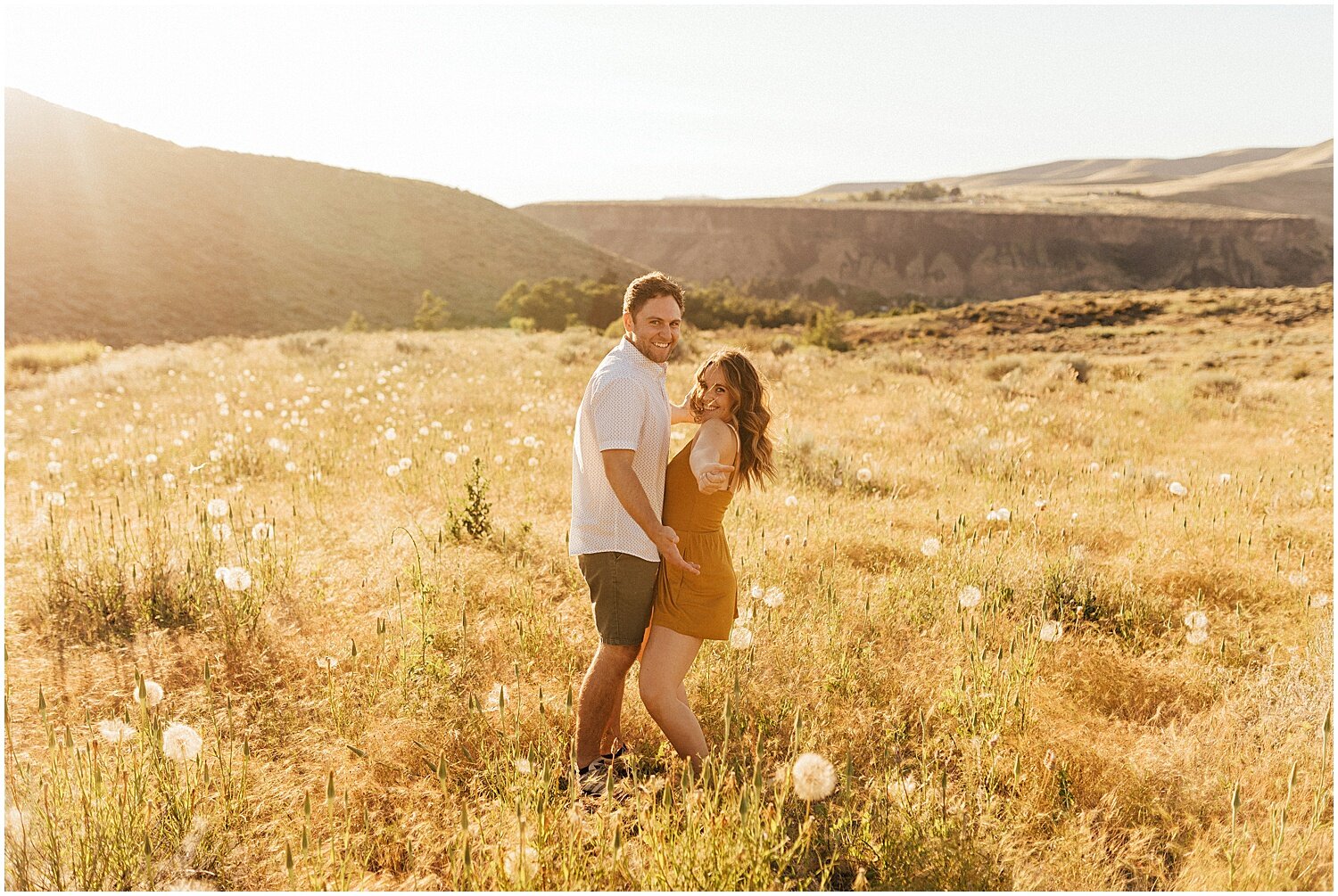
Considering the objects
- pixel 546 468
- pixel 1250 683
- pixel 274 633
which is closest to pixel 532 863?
pixel 274 633

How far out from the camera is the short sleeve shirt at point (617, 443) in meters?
2.72

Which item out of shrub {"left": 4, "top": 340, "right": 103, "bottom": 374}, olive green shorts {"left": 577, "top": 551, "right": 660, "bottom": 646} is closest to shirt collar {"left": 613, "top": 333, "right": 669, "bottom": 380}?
olive green shorts {"left": 577, "top": 551, "right": 660, "bottom": 646}

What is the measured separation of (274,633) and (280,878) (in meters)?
1.66

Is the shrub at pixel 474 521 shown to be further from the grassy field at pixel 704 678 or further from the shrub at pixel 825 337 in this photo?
the shrub at pixel 825 337

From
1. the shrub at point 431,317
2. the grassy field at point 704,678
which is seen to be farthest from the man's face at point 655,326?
the shrub at point 431,317

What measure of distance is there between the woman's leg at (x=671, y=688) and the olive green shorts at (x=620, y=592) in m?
0.09

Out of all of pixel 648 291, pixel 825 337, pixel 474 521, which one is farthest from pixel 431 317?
pixel 648 291

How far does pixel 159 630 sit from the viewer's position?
13.2 feet

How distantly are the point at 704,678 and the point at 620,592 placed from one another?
895 mm

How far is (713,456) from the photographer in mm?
2760

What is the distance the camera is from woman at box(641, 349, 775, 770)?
2.78 metres

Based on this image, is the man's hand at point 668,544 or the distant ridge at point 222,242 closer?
the man's hand at point 668,544

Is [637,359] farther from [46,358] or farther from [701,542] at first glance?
[46,358]

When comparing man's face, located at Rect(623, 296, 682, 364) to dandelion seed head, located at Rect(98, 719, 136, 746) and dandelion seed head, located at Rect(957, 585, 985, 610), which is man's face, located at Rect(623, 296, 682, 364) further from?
dandelion seed head, located at Rect(98, 719, 136, 746)
